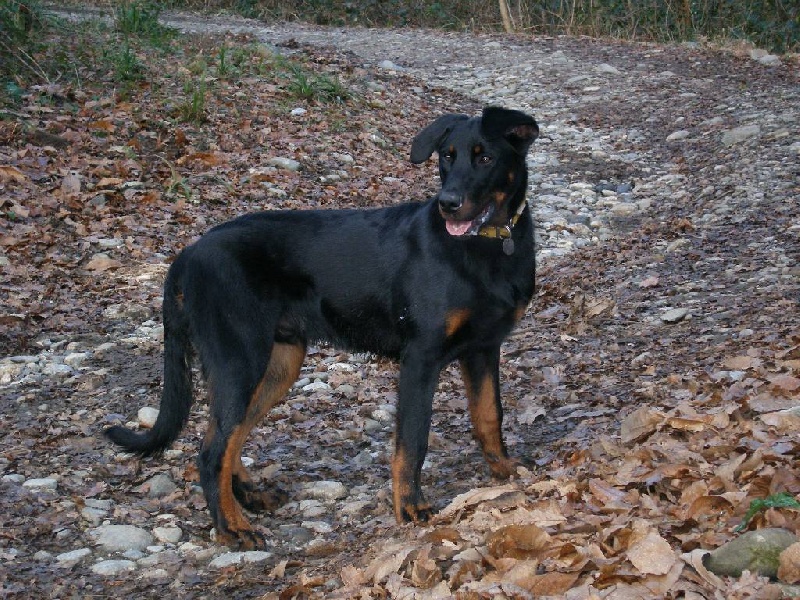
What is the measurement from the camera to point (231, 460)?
189 inches

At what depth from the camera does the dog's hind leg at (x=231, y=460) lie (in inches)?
184

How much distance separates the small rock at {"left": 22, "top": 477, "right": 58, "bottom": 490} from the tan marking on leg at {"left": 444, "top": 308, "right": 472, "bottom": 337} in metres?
2.32

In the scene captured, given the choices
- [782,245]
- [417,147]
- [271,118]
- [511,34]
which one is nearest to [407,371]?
[417,147]

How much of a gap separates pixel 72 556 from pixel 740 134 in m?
8.97

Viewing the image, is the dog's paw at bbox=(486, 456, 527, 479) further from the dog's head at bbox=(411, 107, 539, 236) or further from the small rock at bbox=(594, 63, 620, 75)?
the small rock at bbox=(594, 63, 620, 75)

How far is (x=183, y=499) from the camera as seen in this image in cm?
512

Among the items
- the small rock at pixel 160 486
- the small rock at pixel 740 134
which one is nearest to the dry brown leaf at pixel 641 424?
the small rock at pixel 160 486

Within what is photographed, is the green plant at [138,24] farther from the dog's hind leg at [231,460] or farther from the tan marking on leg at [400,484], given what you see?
the tan marking on leg at [400,484]

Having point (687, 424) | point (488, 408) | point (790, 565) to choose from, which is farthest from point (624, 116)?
point (790, 565)

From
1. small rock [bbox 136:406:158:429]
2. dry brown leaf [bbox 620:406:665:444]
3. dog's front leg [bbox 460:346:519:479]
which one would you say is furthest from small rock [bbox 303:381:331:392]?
dry brown leaf [bbox 620:406:665:444]

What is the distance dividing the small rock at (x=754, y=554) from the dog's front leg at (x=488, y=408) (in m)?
2.02

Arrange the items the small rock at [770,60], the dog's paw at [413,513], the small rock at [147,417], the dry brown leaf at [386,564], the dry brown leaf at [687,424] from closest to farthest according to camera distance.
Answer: the dry brown leaf at [386,564] → the dry brown leaf at [687,424] → the dog's paw at [413,513] → the small rock at [147,417] → the small rock at [770,60]

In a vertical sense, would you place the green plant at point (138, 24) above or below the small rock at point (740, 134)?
above

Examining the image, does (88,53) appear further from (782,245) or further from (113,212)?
(782,245)
